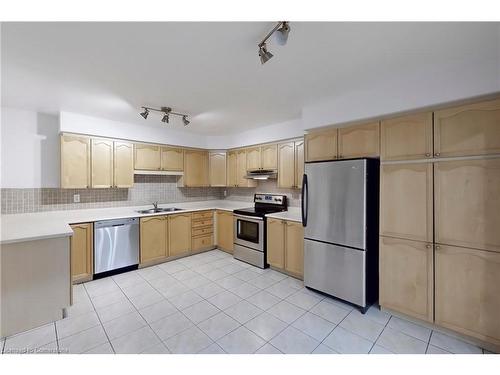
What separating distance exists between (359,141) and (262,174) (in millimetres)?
1827

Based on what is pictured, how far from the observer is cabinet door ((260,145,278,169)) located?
12.6ft

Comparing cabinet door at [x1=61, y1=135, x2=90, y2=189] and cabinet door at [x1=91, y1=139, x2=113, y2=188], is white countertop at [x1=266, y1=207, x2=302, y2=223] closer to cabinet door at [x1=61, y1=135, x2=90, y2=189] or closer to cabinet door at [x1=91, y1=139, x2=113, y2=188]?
cabinet door at [x1=91, y1=139, x2=113, y2=188]

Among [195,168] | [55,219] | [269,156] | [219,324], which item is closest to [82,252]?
[55,219]

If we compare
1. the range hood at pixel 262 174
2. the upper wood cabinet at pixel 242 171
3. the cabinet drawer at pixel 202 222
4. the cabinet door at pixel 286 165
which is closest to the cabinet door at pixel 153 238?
the cabinet drawer at pixel 202 222

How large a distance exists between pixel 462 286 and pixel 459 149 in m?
1.15

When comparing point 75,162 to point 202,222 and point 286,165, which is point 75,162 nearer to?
point 202,222

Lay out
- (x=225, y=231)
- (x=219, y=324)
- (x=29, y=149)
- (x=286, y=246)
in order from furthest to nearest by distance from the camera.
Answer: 1. (x=225, y=231)
2. (x=286, y=246)
3. (x=29, y=149)
4. (x=219, y=324)

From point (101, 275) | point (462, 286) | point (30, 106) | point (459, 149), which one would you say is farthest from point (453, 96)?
point (30, 106)

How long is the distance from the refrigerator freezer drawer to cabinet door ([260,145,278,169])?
152 centimetres

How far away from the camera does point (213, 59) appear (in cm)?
182

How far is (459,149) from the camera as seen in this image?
6.19 ft

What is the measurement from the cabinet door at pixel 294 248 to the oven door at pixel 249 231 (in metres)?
0.47

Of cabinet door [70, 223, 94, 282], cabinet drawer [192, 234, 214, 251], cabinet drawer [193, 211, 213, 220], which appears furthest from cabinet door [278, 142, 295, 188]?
cabinet door [70, 223, 94, 282]

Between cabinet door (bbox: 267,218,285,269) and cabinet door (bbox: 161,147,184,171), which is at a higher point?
cabinet door (bbox: 161,147,184,171)
